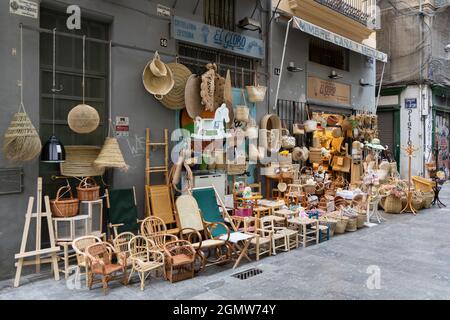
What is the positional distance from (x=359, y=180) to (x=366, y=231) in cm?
400

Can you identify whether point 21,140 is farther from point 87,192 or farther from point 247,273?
point 247,273

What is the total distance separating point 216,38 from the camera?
8.39 m

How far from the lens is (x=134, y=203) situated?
6.58 meters

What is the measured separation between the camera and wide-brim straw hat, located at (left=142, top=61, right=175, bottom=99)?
7.00 metres

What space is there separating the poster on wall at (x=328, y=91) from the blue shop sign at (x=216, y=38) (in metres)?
2.52

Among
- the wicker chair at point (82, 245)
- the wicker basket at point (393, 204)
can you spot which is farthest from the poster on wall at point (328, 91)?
the wicker chair at point (82, 245)

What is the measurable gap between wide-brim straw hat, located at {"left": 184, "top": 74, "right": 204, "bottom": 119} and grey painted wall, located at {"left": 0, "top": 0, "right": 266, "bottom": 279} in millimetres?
344

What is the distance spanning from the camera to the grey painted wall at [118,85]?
5.52 meters

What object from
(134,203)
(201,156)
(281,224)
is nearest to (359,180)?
(281,224)

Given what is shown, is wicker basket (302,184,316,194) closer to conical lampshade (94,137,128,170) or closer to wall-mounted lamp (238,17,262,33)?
wall-mounted lamp (238,17,262,33)

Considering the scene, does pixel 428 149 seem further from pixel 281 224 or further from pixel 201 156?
pixel 201 156

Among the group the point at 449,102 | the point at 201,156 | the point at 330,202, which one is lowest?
the point at 330,202

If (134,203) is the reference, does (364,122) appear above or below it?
above

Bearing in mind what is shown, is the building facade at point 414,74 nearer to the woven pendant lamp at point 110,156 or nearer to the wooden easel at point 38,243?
the woven pendant lamp at point 110,156
